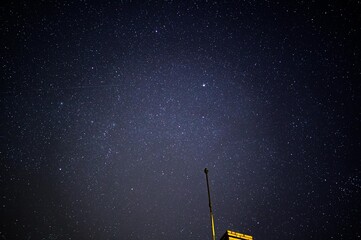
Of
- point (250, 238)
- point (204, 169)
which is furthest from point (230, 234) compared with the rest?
point (204, 169)

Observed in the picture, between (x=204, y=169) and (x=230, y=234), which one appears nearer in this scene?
(x=230, y=234)

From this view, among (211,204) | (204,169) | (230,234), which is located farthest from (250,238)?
(204,169)

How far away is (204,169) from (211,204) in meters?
2.02

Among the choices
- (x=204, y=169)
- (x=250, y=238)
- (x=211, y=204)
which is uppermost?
(x=204, y=169)

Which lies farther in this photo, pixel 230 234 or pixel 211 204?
pixel 211 204

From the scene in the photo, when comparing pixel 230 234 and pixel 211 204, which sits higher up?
pixel 211 204

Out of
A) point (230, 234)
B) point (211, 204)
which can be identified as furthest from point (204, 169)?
point (230, 234)

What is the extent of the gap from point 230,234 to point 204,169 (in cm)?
379

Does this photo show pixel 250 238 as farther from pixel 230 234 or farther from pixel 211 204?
pixel 211 204

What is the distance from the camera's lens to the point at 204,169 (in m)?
15.8

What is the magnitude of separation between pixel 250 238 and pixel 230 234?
1.37 m

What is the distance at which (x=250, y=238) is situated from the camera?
47.0 ft

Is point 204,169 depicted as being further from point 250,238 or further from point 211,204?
point 250,238

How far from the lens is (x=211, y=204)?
1502cm
